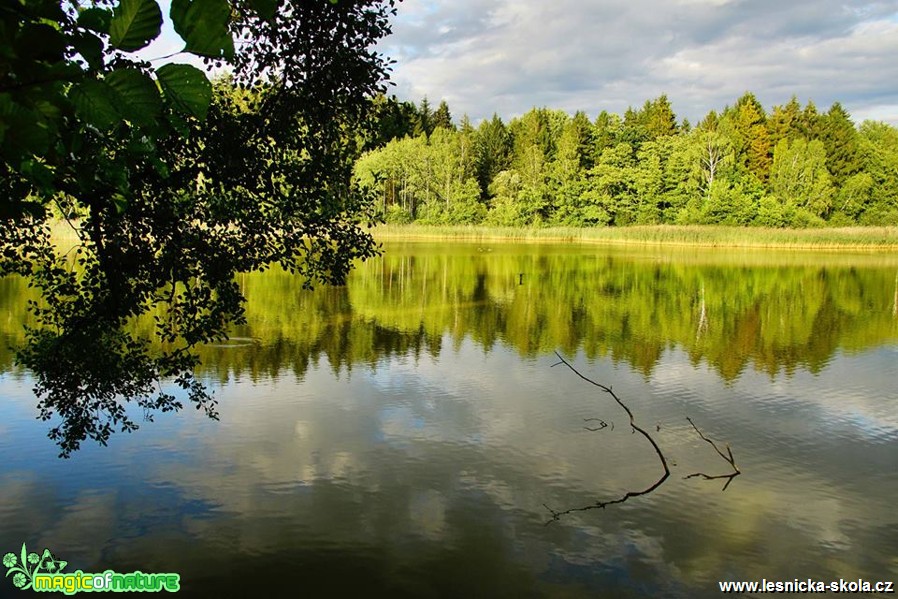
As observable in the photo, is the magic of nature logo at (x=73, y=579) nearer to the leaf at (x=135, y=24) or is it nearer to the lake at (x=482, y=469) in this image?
the lake at (x=482, y=469)

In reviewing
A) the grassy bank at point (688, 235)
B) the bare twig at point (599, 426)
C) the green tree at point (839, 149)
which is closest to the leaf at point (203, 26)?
the bare twig at point (599, 426)

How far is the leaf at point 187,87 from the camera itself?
4.51 ft

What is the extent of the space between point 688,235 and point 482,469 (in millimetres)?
55115

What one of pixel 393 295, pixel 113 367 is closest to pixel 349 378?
pixel 113 367

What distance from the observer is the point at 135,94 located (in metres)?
1.40

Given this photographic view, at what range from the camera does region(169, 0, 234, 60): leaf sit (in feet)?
4.39

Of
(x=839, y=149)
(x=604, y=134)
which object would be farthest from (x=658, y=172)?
(x=839, y=149)

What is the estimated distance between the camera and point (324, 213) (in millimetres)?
7672

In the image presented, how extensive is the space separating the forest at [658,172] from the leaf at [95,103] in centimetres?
6054

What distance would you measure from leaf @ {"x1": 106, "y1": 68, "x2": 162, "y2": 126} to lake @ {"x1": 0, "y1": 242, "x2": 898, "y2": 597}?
596 cm

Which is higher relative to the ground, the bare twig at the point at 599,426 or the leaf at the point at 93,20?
the leaf at the point at 93,20

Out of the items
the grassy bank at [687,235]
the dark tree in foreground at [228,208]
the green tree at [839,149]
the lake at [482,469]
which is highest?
the green tree at [839,149]

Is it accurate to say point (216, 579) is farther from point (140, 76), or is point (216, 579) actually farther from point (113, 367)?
point (140, 76)

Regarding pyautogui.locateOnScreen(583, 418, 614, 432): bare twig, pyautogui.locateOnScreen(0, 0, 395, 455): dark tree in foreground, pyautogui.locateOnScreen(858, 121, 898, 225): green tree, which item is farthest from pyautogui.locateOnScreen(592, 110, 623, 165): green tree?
pyautogui.locateOnScreen(0, 0, 395, 455): dark tree in foreground
